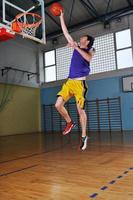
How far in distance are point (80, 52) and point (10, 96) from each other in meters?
8.22

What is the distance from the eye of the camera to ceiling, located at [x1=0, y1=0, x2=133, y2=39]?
9.79 meters

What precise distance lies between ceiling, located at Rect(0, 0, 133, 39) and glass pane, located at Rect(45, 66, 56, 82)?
2.33 metres

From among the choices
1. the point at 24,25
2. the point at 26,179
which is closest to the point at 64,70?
the point at 24,25

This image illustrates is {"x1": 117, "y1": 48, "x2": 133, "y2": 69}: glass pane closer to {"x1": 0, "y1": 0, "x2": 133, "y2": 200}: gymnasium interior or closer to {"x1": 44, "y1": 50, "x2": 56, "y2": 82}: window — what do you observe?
{"x1": 0, "y1": 0, "x2": 133, "y2": 200}: gymnasium interior

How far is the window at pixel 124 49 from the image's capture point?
393 inches

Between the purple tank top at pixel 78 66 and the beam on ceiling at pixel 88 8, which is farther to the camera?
the beam on ceiling at pixel 88 8

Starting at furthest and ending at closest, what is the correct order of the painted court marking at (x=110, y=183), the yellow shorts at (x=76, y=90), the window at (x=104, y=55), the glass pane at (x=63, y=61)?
the glass pane at (x=63, y=61) < the window at (x=104, y=55) < the yellow shorts at (x=76, y=90) < the painted court marking at (x=110, y=183)

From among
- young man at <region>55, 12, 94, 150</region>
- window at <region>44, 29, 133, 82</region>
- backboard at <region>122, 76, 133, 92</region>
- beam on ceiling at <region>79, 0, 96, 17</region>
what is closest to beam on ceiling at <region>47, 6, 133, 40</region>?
beam on ceiling at <region>79, 0, 96, 17</region>

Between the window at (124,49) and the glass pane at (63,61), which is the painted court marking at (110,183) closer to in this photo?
the window at (124,49)

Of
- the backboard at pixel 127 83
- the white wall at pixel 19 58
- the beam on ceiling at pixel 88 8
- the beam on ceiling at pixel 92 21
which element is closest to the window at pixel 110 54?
the backboard at pixel 127 83

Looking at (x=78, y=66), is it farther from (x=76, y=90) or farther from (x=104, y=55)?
(x=104, y=55)

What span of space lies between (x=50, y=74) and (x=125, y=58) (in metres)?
4.17

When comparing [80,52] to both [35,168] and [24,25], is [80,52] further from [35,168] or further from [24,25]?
[24,25]

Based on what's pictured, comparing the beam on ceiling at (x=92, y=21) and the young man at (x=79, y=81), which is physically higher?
the beam on ceiling at (x=92, y=21)
